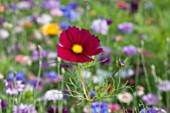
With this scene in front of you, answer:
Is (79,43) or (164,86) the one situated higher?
(79,43)

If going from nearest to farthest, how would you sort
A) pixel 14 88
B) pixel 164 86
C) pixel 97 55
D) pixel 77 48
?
1. pixel 77 48
2. pixel 14 88
3. pixel 97 55
4. pixel 164 86

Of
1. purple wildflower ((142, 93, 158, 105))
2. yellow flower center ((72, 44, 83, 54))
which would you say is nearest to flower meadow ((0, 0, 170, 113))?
purple wildflower ((142, 93, 158, 105))

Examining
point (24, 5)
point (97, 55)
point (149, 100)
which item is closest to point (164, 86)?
point (149, 100)

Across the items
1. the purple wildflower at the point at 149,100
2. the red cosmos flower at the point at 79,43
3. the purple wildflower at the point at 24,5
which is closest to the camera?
the red cosmos flower at the point at 79,43

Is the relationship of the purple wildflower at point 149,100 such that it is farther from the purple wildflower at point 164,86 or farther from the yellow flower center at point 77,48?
the yellow flower center at point 77,48

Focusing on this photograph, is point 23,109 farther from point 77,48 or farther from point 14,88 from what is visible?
point 77,48

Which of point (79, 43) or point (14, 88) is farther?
point (14, 88)

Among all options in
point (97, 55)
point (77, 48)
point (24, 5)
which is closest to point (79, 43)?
point (77, 48)

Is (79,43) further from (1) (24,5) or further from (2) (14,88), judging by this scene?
(1) (24,5)

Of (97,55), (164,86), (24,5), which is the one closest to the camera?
(97,55)

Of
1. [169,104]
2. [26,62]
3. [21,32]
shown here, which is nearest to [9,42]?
[21,32]

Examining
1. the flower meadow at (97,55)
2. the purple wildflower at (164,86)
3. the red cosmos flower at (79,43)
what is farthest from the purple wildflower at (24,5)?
the red cosmos flower at (79,43)

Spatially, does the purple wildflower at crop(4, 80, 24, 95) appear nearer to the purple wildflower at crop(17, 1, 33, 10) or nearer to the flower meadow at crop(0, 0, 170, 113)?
the flower meadow at crop(0, 0, 170, 113)

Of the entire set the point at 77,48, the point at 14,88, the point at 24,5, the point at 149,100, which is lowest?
the point at 149,100
